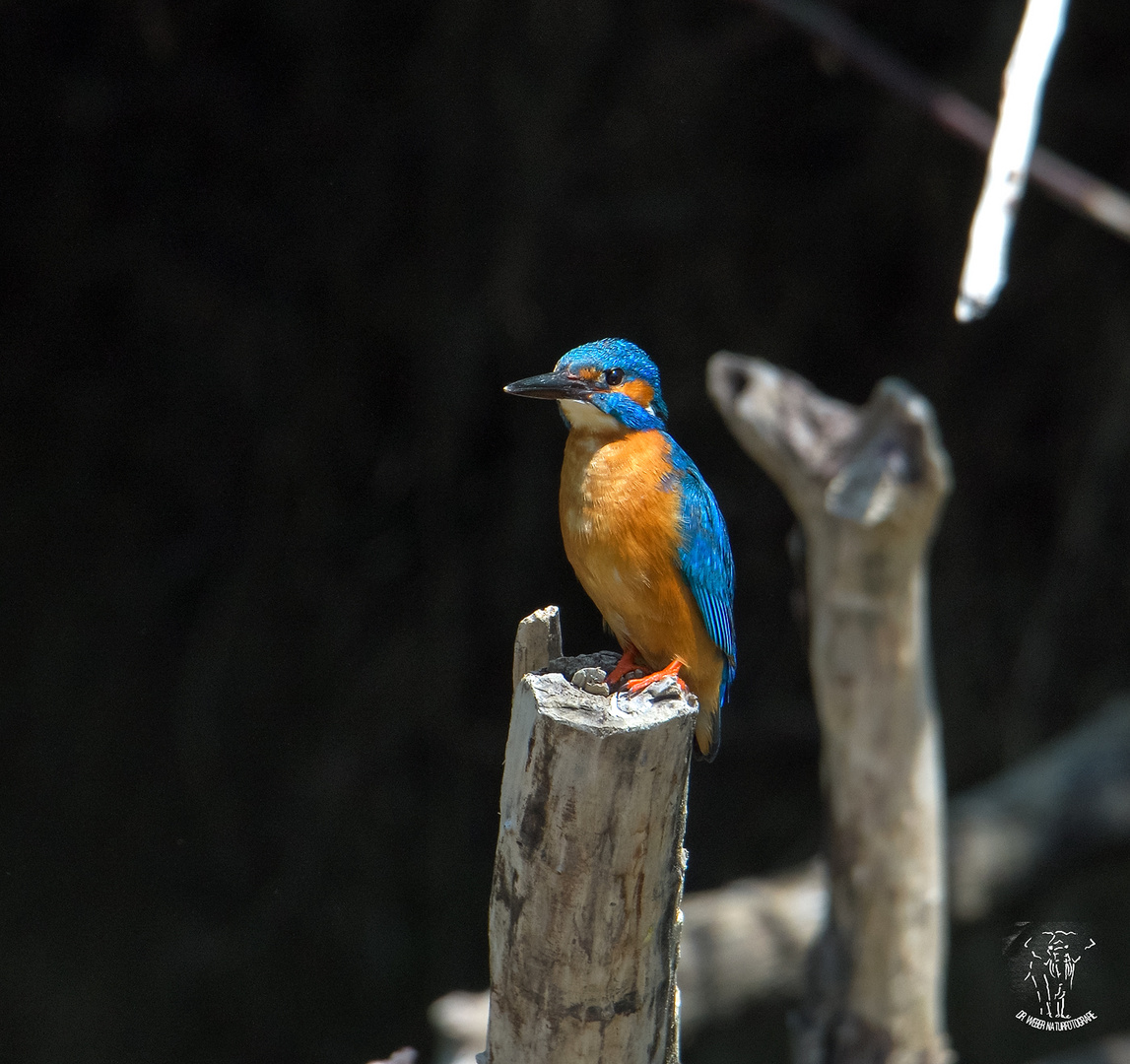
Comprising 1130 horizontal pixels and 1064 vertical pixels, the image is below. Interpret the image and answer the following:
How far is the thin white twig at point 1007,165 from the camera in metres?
1.09

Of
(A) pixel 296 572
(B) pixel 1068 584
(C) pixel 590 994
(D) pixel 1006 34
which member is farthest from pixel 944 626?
(C) pixel 590 994

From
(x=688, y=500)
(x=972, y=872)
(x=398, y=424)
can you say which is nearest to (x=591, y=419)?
(x=688, y=500)

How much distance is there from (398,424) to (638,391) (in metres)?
1.49

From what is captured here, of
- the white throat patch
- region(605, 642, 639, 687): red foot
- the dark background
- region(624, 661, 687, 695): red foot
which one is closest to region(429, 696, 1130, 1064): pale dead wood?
the dark background

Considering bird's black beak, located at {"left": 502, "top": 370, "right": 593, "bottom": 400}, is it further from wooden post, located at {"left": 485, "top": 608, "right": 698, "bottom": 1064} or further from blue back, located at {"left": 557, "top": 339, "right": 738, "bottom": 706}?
wooden post, located at {"left": 485, "top": 608, "right": 698, "bottom": 1064}

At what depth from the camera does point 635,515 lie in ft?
5.58

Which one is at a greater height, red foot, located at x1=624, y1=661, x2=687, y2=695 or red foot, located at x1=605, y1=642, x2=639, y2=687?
red foot, located at x1=624, y1=661, x2=687, y2=695

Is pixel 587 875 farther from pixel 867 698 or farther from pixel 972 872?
pixel 972 872

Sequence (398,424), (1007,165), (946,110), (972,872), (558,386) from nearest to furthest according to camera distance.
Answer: (1007,165)
(558,386)
(946,110)
(972,872)
(398,424)

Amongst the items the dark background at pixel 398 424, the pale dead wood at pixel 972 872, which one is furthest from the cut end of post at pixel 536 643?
the dark background at pixel 398 424

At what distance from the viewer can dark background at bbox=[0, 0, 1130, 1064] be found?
2.92 metres

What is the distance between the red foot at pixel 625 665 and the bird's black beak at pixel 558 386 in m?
0.41

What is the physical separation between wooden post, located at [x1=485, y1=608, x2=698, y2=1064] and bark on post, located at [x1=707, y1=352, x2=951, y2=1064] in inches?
39.2

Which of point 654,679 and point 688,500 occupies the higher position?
point 688,500
